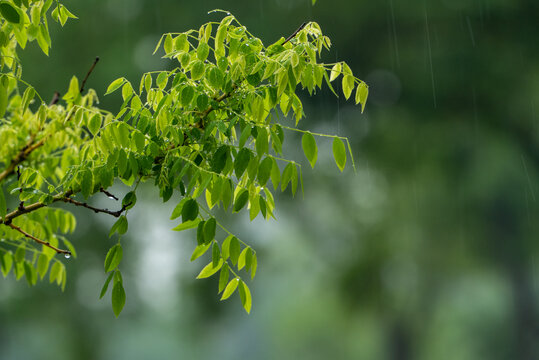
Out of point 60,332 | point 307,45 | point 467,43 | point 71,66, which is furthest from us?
point 60,332

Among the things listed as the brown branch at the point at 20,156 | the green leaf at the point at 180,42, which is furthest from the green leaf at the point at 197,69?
the brown branch at the point at 20,156

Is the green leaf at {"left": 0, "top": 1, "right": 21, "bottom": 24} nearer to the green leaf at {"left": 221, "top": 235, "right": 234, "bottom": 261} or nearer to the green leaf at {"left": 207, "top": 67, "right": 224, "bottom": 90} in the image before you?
the green leaf at {"left": 207, "top": 67, "right": 224, "bottom": 90}

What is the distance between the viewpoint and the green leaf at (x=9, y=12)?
1.02m

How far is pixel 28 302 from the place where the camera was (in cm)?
668

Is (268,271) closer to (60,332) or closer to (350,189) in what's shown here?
(350,189)

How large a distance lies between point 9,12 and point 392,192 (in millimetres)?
5873

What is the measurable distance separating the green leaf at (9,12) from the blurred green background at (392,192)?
489 centimetres

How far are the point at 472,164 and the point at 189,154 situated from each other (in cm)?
568

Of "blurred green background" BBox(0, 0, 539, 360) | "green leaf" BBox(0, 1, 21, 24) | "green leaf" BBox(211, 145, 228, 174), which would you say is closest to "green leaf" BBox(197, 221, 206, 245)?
"green leaf" BBox(211, 145, 228, 174)

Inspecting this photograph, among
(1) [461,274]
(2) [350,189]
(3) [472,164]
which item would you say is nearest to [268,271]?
(2) [350,189]

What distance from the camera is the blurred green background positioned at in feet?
20.2

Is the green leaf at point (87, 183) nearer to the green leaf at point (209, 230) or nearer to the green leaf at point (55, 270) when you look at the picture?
the green leaf at point (209, 230)

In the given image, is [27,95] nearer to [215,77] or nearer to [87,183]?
[87,183]

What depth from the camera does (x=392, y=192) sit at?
6609 millimetres
